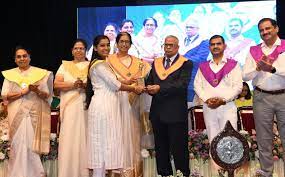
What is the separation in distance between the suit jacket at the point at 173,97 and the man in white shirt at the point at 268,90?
2.00ft

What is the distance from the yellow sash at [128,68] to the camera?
4.73 meters

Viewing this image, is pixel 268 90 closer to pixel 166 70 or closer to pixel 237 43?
pixel 166 70

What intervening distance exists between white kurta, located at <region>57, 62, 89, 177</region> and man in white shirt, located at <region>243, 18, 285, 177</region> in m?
1.73

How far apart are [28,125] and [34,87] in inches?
16.9

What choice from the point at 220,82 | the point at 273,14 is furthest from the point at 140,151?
the point at 273,14

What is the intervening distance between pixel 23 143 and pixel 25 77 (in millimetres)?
693

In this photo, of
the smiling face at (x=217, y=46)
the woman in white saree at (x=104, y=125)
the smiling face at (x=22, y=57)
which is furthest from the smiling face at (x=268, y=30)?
the smiling face at (x=22, y=57)

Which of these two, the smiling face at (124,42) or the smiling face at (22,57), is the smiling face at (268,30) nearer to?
the smiling face at (124,42)

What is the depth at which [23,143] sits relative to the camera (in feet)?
15.9

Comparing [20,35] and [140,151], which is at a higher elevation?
[20,35]

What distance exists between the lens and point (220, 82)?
4.52 m

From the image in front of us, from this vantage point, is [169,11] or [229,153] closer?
[229,153]

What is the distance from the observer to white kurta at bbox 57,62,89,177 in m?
4.77

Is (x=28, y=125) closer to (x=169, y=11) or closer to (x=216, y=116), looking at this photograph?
(x=216, y=116)
